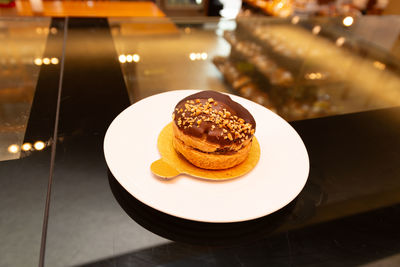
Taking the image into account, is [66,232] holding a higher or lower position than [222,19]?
lower

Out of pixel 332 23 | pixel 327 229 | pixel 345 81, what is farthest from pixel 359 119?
pixel 332 23

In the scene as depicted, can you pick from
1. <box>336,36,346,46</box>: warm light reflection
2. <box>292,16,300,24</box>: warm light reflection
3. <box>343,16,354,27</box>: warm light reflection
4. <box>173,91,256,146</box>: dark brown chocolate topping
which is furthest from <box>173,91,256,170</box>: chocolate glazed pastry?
<box>343,16,354,27</box>: warm light reflection

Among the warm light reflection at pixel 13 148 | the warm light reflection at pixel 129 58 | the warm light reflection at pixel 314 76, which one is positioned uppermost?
the warm light reflection at pixel 129 58

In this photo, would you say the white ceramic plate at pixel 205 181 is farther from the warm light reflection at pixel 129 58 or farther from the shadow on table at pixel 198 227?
the warm light reflection at pixel 129 58

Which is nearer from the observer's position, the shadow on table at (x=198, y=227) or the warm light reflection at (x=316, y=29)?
the shadow on table at (x=198, y=227)

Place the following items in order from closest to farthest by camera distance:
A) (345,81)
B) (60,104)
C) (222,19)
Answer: (60,104) < (345,81) < (222,19)

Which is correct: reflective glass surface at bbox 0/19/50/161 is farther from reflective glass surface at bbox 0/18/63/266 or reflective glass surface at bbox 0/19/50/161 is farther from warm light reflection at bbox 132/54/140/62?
warm light reflection at bbox 132/54/140/62

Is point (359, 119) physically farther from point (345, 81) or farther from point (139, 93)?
point (139, 93)

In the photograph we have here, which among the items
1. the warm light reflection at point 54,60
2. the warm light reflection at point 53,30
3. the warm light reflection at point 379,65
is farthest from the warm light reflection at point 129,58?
the warm light reflection at point 379,65

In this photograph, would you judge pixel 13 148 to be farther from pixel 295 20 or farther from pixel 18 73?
pixel 295 20
